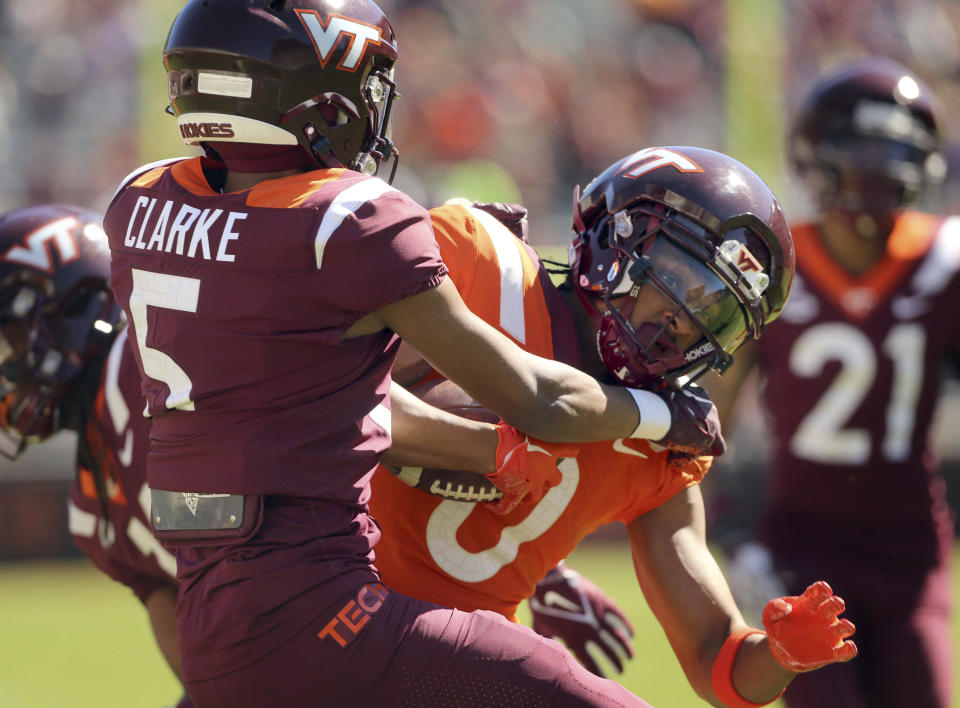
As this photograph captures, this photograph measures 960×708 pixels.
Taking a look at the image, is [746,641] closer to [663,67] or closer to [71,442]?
[71,442]

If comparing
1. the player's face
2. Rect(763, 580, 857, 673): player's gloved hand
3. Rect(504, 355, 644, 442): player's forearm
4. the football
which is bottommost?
Rect(763, 580, 857, 673): player's gloved hand

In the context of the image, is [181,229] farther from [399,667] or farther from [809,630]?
[809,630]

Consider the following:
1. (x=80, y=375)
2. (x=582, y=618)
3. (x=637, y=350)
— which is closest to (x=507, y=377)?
(x=637, y=350)

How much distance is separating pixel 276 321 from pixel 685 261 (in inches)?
36.6

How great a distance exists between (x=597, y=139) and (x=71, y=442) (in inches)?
194

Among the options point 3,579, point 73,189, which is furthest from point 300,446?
point 73,189

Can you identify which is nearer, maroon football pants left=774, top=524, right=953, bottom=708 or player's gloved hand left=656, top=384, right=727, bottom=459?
player's gloved hand left=656, top=384, right=727, bottom=459

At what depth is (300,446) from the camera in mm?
2174

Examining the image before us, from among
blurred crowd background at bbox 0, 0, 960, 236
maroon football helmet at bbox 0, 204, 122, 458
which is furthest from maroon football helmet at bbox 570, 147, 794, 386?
blurred crowd background at bbox 0, 0, 960, 236

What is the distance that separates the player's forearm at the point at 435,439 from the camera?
2.44 meters

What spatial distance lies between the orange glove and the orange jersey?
0.51 ft

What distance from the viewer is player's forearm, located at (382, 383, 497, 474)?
2441 mm

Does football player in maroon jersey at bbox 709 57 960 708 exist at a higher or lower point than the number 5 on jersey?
lower

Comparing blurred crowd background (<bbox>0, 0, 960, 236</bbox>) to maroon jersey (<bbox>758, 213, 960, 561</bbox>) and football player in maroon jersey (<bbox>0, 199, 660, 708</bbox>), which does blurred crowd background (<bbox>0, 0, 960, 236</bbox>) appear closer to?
maroon jersey (<bbox>758, 213, 960, 561</bbox>)
